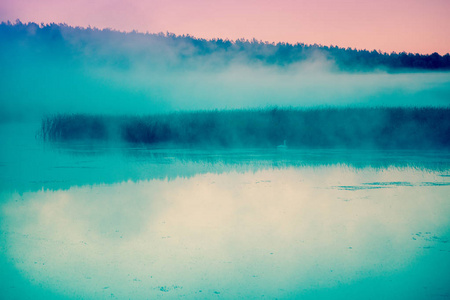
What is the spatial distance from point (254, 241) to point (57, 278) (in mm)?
1326

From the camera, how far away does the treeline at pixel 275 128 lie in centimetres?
1195

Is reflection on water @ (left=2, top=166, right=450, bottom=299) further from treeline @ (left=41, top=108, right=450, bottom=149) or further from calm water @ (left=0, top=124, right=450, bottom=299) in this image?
treeline @ (left=41, top=108, right=450, bottom=149)

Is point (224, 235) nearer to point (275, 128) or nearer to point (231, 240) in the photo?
point (231, 240)

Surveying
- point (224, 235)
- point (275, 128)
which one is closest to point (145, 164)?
point (224, 235)

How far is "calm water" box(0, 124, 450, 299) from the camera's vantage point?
8.03 ft

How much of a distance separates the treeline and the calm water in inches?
219

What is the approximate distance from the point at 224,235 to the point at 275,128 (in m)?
9.90

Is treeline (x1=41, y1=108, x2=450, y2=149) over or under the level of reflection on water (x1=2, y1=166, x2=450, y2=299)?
over

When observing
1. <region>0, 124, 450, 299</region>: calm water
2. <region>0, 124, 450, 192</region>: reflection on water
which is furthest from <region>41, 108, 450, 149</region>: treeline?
<region>0, 124, 450, 299</region>: calm water

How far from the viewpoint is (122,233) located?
11.1 feet

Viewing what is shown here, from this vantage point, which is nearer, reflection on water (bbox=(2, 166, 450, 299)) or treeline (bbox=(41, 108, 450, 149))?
reflection on water (bbox=(2, 166, 450, 299))

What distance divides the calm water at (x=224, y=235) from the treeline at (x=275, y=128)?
18.3 feet

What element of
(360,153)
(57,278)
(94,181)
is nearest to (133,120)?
(360,153)

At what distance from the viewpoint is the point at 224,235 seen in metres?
3.37
